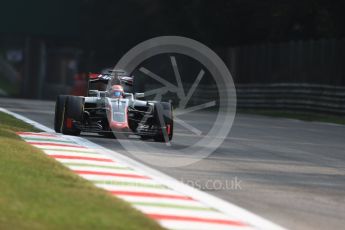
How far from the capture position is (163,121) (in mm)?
15984

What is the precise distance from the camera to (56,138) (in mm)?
15219

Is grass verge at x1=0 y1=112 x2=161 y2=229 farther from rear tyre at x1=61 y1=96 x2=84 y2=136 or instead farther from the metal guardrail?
the metal guardrail

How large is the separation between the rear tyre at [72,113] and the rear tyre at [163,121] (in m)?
1.28

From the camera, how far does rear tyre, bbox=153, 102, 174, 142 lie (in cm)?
1593

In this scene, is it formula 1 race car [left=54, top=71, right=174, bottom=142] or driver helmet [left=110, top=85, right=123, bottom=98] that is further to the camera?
driver helmet [left=110, top=85, right=123, bottom=98]

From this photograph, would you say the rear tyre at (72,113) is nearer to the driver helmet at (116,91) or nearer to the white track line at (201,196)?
the driver helmet at (116,91)

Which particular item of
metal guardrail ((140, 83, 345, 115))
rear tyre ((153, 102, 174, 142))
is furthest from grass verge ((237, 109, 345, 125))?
rear tyre ((153, 102, 174, 142))

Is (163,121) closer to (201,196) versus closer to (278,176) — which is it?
(278,176)

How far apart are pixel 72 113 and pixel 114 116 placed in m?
0.77

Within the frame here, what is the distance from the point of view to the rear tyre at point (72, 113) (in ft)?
51.7

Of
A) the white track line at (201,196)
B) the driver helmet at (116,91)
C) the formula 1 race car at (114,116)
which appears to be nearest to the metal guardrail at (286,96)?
the formula 1 race car at (114,116)

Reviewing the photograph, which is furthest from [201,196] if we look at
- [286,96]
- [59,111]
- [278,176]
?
[286,96]

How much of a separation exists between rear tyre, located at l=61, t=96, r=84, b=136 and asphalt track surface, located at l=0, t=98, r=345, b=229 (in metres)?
0.52

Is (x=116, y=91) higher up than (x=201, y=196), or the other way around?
(x=116, y=91)
